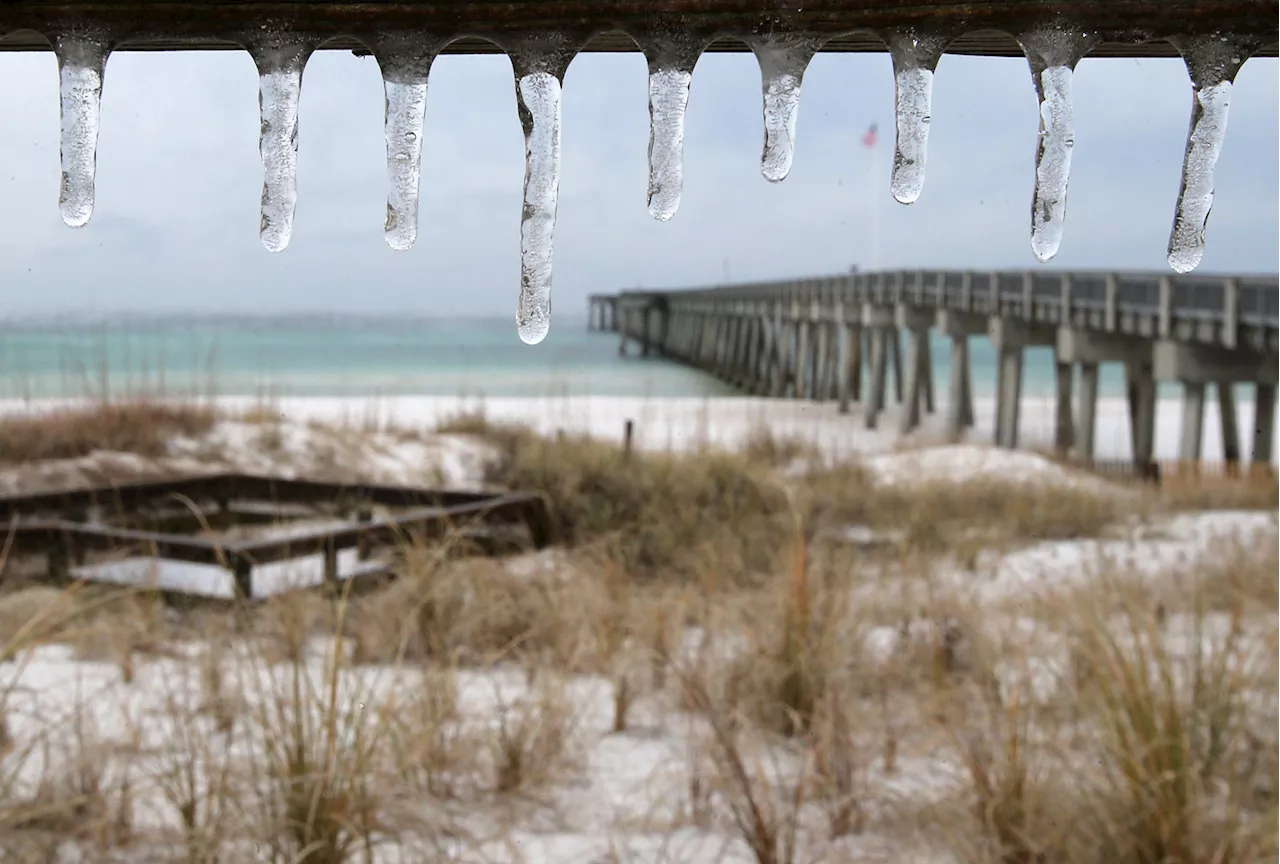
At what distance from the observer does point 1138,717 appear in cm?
293

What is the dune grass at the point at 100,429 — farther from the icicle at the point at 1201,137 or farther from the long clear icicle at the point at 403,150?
the icicle at the point at 1201,137

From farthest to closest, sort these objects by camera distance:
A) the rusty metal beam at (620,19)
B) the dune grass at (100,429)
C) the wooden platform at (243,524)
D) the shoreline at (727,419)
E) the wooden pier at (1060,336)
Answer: the shoreline at (727,419)
the wooden pier at (1060,336)
the dune grass at (100,429)
the wooden platform at (243,524)
the rusty metal beam at (620,19)

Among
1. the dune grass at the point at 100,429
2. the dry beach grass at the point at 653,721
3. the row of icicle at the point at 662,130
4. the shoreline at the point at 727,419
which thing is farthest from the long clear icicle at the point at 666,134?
the dune grass at the point at 100,429

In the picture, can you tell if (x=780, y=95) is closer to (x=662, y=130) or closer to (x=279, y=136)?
(x=662, y=130)

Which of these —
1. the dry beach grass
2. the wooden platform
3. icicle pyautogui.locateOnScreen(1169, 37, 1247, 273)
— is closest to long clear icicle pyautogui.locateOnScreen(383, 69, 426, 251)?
icicle pyautogui.locateOnScreen(1169, 37, 1247, 273)

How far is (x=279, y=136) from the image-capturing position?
1.12 m

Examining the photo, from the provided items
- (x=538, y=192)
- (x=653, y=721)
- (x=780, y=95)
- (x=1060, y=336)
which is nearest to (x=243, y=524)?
(x=653, y=721)

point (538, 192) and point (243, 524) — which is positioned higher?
point (538, 192)

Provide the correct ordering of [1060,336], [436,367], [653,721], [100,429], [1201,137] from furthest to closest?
1. [436,367]
2. [1060,336]
3. [100,429]
4. [653,721]
5. [1201,137]

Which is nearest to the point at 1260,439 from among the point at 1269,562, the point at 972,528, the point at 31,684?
the point at 972,528

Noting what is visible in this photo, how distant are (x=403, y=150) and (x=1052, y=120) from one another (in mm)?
613

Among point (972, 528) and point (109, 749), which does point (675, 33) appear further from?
point (972, 528)

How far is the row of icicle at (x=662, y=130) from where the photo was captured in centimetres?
99

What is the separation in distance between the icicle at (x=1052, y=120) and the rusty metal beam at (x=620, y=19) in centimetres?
2
